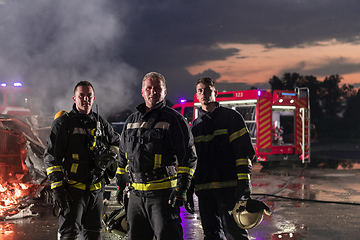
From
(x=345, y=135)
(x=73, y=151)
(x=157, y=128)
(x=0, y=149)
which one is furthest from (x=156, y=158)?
(x=345, y=135)

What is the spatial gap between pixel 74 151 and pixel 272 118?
A: 9.73 meters

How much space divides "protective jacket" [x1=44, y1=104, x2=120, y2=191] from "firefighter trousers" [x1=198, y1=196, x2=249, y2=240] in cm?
112

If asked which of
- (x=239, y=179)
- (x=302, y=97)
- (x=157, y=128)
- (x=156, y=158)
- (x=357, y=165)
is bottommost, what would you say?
(x=357, y=165)

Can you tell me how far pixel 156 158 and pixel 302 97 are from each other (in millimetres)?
10300

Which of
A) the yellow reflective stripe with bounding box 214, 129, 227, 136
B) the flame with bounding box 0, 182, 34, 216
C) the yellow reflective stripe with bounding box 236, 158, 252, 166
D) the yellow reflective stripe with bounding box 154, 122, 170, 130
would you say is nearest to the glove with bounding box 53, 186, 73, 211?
the yellow reflective stripe with bounding box 154, 122, 170, 130

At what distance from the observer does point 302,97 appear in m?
12.2

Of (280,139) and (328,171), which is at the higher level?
(280,139)

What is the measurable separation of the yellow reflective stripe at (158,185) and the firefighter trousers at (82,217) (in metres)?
0.77

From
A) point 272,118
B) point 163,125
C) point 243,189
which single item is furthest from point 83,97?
point 272,118

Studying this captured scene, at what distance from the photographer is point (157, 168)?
2938mm

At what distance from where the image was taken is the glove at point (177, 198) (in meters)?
2.82

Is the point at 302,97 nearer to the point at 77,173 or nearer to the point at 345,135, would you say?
the point at 77,173

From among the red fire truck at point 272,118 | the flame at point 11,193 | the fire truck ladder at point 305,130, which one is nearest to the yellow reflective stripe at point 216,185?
the flame at point 11,193

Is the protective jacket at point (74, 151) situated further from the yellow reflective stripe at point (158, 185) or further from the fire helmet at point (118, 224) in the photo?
the yellow reflective stripe at point (158, 185)
